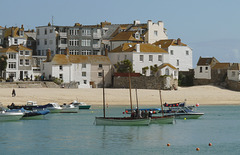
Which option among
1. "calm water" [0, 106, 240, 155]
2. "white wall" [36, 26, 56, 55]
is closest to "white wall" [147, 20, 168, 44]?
"white wall" [36, 26, 56, 55]

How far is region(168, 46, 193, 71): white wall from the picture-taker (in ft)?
374

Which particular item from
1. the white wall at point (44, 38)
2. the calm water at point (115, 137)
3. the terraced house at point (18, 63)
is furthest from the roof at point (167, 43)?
the calm water at point (115, 137)

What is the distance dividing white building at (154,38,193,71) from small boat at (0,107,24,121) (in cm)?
5735

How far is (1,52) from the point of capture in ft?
335

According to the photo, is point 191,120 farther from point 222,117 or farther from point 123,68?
point 123,68

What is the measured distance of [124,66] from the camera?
105 meters

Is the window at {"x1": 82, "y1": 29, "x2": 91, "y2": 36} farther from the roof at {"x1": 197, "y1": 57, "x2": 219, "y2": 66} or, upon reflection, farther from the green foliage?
the roof at {"x1": 197, "y1": 57, "x2": 219, "y2": 66}

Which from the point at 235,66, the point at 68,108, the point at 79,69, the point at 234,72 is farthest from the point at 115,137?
the point at 235,66

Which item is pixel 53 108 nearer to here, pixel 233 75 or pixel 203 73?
pixel 203 73

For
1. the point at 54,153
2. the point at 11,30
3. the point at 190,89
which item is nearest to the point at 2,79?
the point at 11,30

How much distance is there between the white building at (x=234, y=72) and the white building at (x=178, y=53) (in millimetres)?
10914

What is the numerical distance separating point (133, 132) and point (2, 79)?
153 ft

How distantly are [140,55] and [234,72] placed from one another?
17823 mm

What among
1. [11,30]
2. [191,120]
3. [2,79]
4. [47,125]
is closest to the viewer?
[47,125]
